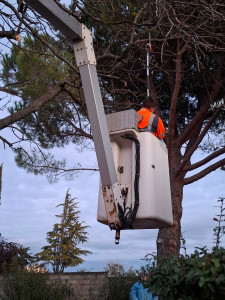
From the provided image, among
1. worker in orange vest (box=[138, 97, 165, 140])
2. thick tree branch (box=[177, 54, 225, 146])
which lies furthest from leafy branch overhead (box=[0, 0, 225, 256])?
worker in orange vest (box=[138, 97, 165, 140])

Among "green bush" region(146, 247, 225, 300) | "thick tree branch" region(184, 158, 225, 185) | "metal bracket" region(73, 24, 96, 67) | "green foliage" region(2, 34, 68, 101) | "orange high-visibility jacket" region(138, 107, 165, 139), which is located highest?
Answer: "green foliage" region(2, 34, 68, 101)

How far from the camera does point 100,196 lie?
4363 mm

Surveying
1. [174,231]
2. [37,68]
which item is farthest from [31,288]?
[37,68]

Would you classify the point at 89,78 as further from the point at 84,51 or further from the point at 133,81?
the point at 133,81

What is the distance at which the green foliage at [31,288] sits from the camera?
8031 mm

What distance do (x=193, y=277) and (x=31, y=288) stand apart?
6325 mm

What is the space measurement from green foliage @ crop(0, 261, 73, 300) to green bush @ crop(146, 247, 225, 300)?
216 inches

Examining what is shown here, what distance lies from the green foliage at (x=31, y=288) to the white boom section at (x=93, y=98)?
460 centimetres

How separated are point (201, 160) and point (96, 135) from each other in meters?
7.45

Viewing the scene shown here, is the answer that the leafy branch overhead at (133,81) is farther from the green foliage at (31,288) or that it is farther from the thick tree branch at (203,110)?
the green foliage at (31,288)

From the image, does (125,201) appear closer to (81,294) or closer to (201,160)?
(81,294)

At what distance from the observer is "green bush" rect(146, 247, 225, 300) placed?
252 centimetres

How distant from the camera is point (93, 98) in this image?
4293 mm

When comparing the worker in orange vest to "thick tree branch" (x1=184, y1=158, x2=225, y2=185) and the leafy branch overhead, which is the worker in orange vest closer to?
the leafy branch overhead
